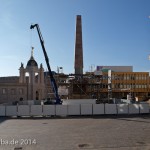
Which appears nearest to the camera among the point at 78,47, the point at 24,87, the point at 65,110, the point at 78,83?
the point at 65,110

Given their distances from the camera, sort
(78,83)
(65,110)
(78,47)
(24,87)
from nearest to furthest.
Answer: (65,110) → (78,47) → (78,83) → (24,87)

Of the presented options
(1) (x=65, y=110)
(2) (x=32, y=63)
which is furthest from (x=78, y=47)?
(2) (x=32, y=63)

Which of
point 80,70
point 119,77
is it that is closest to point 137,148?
point 80,70

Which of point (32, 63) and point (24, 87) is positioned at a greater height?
point (32, 63)

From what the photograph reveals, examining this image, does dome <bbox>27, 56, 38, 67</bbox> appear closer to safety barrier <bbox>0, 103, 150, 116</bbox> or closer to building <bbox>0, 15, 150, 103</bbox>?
building <bbox>0, 15, 150, 103</bbox>

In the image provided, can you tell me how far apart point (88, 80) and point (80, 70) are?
7163 millimetres

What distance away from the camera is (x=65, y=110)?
3338 centimetres

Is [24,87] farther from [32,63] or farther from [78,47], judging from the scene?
[78,47]

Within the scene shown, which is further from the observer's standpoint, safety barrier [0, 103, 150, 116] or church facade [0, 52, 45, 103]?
church facade [0, 52, 45, 103]

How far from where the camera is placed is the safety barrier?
32906 mm

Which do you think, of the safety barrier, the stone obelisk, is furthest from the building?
the safety barrier

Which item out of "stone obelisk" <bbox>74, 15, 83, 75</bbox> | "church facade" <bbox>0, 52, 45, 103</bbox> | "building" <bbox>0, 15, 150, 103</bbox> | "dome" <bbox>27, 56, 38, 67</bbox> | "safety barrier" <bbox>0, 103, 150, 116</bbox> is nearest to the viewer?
"safety barrier" <bbox>0, 103, 150, 116</bbox>

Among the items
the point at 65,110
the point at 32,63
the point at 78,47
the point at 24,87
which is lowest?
the point at 65,110

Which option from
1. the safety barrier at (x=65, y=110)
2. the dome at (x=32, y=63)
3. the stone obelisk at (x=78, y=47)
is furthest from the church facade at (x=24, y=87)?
the safety barrier at (x=65, y=110)
